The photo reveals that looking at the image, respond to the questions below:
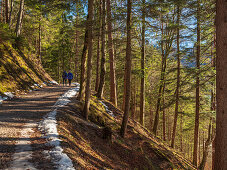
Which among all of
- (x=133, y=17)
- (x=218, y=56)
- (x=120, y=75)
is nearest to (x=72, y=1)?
(x=133, y=17)

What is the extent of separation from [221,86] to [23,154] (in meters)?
5.24

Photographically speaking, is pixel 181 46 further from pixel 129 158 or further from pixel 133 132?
pixel 129 158

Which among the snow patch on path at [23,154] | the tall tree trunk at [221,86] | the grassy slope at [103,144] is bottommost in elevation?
→ the grassy slope at [103,144]

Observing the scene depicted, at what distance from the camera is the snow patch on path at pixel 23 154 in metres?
3.28

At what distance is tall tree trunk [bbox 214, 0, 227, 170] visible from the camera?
378 centimetres

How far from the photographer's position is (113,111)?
11961mm

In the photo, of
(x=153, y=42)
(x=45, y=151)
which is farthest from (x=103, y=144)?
(x=153, y=42)

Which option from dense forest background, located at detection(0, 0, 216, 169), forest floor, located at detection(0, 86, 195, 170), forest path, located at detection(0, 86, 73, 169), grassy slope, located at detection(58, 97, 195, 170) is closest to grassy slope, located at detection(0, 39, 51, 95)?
dense forest background, located at detection(0, 0, 216, 169)

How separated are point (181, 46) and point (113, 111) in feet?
25.1

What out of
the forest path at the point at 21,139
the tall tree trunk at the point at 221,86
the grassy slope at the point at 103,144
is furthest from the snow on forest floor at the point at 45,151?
the tall tree trunk at the point at 221,86

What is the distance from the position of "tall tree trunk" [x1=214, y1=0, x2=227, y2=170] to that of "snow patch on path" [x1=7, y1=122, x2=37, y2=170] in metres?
4.49

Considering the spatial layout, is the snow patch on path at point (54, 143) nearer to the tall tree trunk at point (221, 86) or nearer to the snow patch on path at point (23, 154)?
the snow patch on path at point (23, 154)

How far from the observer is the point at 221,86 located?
12.6 feet

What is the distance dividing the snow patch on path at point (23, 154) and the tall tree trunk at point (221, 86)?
4494 millimetres
